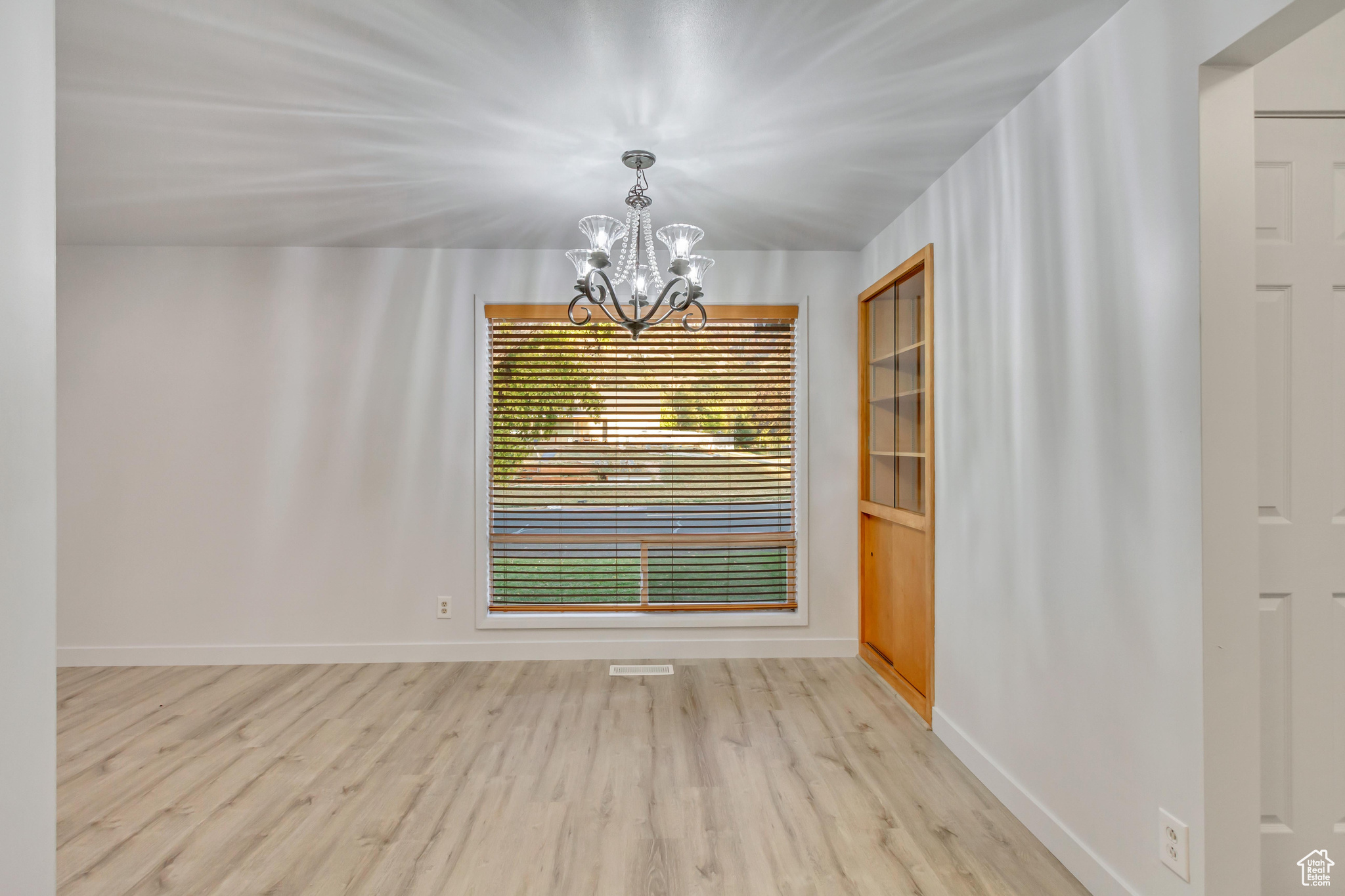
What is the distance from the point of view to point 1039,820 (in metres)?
2.21

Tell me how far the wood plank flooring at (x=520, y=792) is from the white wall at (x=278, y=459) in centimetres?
39

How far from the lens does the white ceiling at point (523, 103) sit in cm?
188

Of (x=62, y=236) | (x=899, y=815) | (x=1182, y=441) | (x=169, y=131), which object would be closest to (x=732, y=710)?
(x=899, y=815)

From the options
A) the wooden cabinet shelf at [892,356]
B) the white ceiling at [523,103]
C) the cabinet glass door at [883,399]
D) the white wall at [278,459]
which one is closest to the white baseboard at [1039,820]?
the cabinet glass door at [883,399]

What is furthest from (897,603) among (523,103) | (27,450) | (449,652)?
(27,450)

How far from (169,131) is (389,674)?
107 inches

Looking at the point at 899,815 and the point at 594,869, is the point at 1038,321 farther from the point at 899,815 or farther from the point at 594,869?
the point at 594,869

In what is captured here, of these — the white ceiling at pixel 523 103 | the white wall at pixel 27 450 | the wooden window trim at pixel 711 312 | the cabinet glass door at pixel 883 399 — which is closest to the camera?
the white wall at pixel 27 450

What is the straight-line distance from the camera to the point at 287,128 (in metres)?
2.49

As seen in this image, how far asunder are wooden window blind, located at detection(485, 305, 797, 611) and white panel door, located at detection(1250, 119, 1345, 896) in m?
2.59

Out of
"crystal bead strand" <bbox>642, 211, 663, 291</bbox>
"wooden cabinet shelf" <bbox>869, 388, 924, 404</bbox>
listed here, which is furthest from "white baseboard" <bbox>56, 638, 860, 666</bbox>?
"crystal bead strand" <bbox>642, 211, 663, 291</bbox>
